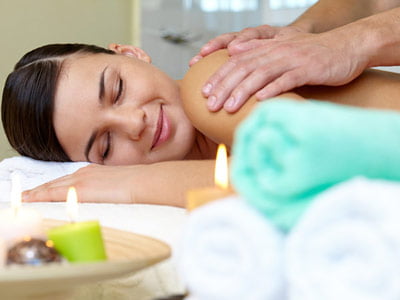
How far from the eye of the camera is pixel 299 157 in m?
0.45

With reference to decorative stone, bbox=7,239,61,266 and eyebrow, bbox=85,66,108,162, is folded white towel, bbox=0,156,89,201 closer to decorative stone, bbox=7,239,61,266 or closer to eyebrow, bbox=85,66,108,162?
eyebrow, bbox=85,66,108,162

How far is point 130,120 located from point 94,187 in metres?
0.28

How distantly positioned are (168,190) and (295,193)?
820 millimetres

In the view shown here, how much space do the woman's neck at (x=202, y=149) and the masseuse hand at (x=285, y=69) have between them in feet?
1.60

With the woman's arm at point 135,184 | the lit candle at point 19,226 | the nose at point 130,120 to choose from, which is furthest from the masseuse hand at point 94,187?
the lit candle at point 19,226

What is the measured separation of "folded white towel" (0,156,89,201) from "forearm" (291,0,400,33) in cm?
88

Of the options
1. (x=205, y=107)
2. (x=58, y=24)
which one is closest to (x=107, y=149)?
(x=205, y=107)

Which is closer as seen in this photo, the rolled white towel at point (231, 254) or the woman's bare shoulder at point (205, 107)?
the rolled white towel at point (231, 254)

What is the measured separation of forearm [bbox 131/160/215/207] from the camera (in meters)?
1.27

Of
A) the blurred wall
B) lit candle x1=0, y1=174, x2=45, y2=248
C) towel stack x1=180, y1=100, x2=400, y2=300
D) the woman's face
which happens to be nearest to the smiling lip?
the woman's face

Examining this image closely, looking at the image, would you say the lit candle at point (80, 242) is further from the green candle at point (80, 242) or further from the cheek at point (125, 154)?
the cheek at point (125, 154)

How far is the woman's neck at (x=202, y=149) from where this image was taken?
1829mm

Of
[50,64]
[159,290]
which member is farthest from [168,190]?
[50,64]

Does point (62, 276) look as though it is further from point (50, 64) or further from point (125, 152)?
point (50, 64)
